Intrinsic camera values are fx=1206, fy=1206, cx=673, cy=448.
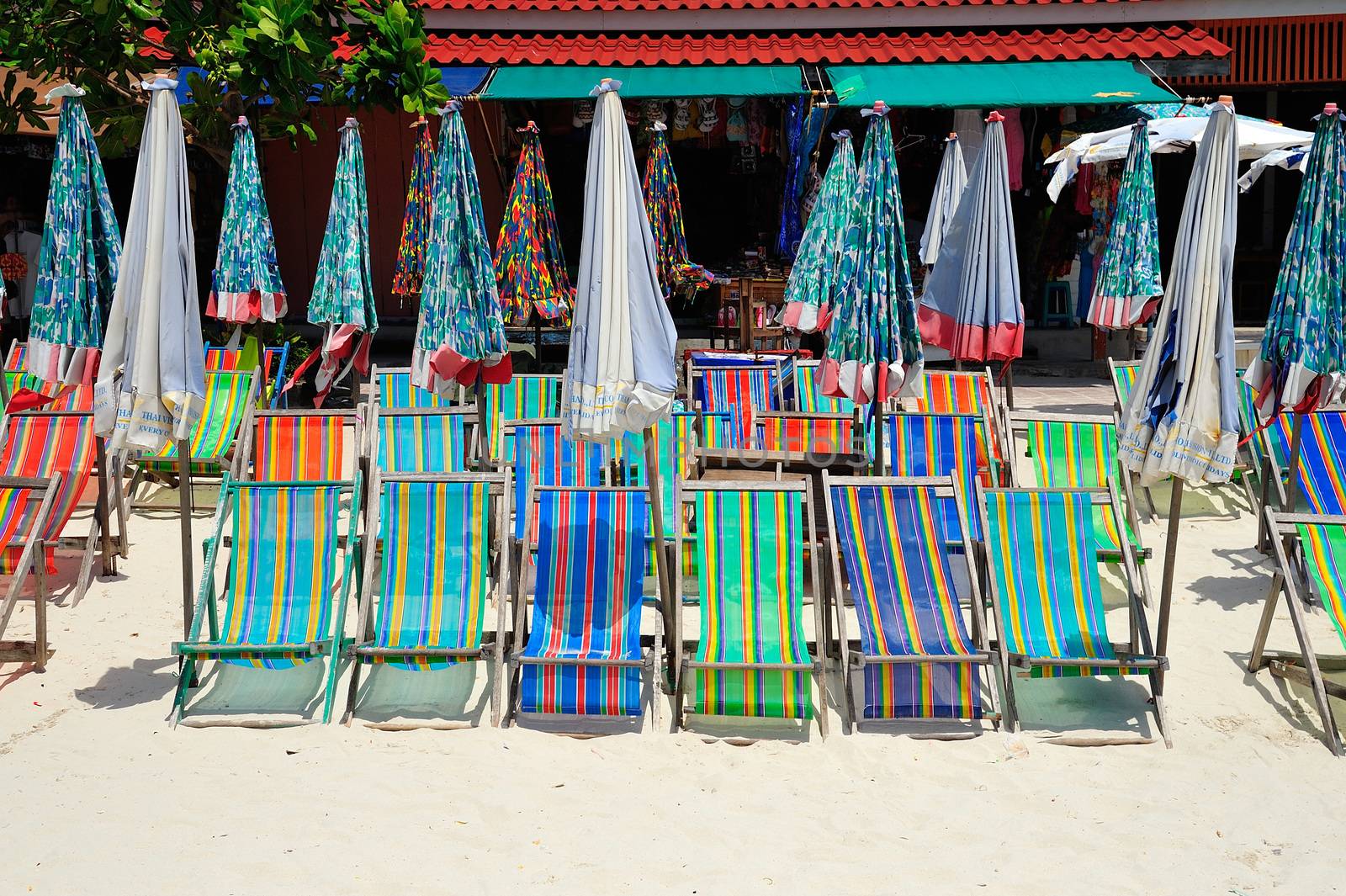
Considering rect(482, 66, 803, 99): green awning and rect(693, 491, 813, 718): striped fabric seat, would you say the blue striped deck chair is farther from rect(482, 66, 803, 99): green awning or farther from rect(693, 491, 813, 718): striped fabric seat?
rect(482, 66, 803, 99): green awning

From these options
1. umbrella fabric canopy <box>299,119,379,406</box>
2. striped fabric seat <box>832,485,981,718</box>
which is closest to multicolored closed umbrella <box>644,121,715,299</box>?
umbrella fabric canopy <box>299,119,379,406</box>

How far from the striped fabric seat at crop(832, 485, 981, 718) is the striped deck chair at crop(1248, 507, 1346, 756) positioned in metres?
1.36

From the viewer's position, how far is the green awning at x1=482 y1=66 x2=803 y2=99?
35.7ft

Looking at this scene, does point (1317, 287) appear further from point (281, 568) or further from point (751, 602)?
point (281, 568)

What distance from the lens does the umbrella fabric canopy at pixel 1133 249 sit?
879 centimetres

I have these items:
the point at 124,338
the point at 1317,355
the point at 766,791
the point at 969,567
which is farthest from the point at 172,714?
the point at 1317,355

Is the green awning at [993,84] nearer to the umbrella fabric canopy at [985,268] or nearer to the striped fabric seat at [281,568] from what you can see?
the umbrella fabric canopy at [985,268]

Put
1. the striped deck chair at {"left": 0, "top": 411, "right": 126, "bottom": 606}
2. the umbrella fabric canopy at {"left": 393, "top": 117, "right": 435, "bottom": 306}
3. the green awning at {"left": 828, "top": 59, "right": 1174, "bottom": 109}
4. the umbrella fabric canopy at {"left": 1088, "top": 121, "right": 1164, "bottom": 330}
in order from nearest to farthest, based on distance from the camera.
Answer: the striped deck chair at {"left": 0, "top": 411, "right": 126, "bottom": 606} → the umbrella fabric canopy at {"left": 393, "top": 117, "right": 435, "bottom": 306} → the umbrella fabric canopy at {"left": 1088, "top": 121, "right": 1164, "bottom": 330} → the green awning at {"left": 828, "top": 59, "right": 1174, "bottom": 109}

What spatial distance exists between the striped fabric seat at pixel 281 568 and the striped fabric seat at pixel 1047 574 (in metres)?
2.89

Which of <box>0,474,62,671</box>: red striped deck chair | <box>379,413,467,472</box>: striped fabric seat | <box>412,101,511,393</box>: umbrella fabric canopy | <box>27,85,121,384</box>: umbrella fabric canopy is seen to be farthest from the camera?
<box>379,413,467,472</box>: striped fabric seat

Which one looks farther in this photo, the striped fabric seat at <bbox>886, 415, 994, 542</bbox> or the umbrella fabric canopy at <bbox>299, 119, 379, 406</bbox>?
the umbrella fabric canopy at <bbox>299, 119, 379, 406</bbox>

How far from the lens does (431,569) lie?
17.3ft

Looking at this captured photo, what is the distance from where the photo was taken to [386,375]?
8117 mm

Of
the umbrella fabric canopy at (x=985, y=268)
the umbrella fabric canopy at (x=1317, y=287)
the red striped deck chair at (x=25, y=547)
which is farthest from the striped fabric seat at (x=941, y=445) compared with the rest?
the red striped deck chair at (x=25, y=547)
